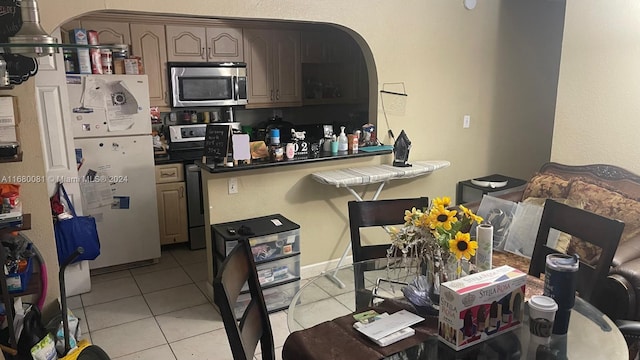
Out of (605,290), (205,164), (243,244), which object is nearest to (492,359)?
(243,244)

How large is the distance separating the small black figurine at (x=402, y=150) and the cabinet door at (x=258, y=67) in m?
1.90

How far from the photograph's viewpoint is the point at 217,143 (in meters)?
3.34

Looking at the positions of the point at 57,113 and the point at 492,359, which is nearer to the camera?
the point at 492,359

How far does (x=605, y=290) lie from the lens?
2494 mm

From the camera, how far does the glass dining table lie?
152cm

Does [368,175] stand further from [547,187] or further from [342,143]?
Result: [547,187]

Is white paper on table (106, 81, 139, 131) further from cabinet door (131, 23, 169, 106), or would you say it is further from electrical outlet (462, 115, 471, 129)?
electrical outlet (462, 115, 471, 129)

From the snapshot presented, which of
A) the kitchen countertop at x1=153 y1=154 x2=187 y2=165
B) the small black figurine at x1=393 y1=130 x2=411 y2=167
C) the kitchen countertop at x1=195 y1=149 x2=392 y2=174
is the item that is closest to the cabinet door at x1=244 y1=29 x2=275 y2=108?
the kitchen countertop at x1=153 y1=154 x2=187 y2=165

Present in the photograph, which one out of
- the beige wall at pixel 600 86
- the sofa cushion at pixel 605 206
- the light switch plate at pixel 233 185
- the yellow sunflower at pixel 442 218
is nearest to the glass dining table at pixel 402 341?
the yellow sunflower at pixel 442 218

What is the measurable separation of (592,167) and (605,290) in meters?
1.24

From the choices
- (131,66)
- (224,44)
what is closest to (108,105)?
A: (131,66)

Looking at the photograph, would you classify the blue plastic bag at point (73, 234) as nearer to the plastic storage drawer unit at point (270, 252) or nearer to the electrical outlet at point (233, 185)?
the plastic storage drawer unit at point (270, 252)

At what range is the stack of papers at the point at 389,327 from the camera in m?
1.57

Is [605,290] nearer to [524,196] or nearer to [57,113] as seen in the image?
[524,196]
